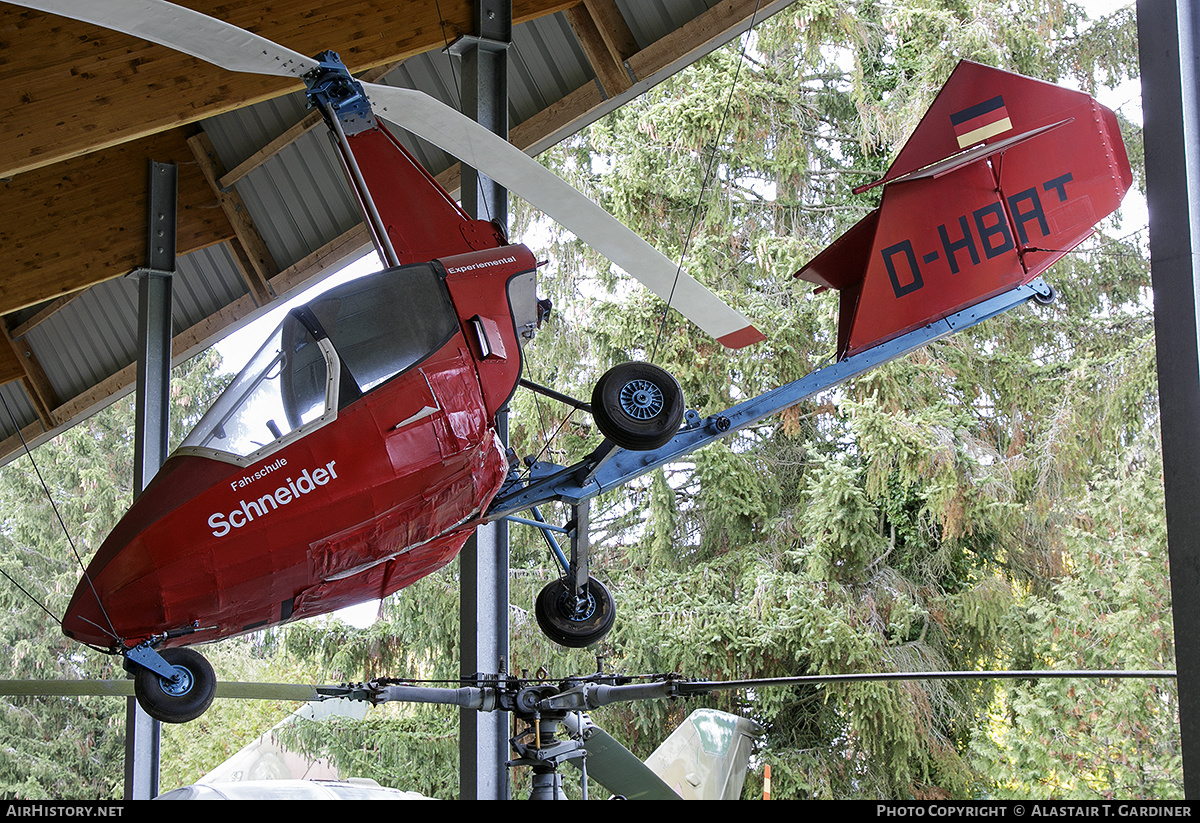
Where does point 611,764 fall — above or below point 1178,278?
below

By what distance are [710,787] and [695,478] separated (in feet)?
33.1

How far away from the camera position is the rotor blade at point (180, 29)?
320 cm

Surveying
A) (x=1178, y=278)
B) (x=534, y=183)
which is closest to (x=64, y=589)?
(x=534, y=183)

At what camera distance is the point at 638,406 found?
4328 millimetres

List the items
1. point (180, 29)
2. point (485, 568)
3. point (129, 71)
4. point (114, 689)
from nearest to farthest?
point (180, 29) → point (114, 689) → point (485, 568) → point (129, 71)

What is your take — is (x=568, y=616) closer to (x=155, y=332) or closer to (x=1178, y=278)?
(x=1178, y=278)

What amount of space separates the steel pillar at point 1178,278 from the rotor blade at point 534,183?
64.7 inches

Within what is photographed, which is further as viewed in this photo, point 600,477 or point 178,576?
point 600,477

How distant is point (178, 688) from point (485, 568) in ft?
6.47

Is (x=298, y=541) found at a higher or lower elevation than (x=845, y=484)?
lower

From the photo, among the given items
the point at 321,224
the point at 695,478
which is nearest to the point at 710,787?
the point at 321,224

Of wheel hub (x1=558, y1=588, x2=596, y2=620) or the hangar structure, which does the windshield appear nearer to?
wheel hub (x1=558, y1=588, x2=596, y2=620)

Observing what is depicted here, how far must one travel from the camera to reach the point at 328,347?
3.77 m

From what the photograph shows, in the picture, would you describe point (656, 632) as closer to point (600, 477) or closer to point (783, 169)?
point (783, 169)
